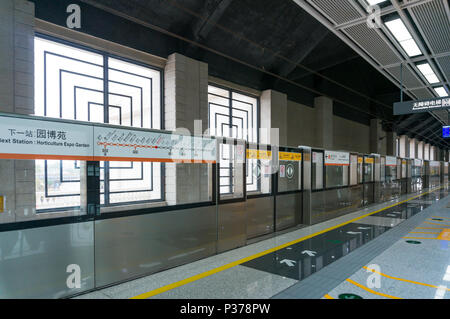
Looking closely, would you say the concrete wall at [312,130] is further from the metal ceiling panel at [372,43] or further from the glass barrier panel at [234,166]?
the glass barrier panel at [234,166]

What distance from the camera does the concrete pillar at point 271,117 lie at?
9750 millimetres

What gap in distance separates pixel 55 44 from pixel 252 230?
5.28m

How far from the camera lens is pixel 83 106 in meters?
5.68

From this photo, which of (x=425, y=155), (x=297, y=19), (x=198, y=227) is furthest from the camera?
(x=425, y=155)

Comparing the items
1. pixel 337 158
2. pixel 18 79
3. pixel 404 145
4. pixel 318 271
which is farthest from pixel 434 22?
pixel 404 145

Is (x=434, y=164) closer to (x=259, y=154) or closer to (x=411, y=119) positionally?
(x=411, y=119)

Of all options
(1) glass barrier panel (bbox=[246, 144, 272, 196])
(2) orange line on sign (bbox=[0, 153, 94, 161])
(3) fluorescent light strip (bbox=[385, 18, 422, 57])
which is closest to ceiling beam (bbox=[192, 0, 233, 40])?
(1) glass barrier panel (bbox=[246, 144, 272, 196])

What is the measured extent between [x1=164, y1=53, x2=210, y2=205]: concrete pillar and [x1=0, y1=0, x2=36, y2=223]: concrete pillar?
2.69m

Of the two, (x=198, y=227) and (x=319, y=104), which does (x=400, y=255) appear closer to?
(x=198, y=227)

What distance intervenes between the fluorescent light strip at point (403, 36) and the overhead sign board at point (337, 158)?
3.10 m

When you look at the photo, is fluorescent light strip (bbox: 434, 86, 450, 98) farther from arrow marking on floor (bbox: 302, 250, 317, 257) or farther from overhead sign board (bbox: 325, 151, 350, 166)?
arrow marking on floor (bbox: 302, 250, 317, 257)

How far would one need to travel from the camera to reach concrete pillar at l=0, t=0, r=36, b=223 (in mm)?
4316

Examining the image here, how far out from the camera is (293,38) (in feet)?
27.6
